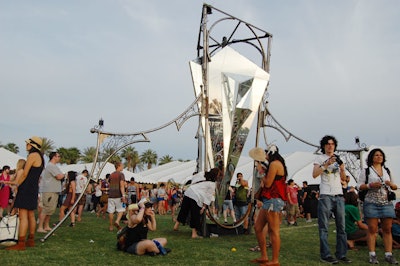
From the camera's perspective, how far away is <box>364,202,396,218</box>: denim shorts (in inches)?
225

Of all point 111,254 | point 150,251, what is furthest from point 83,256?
point 150,251

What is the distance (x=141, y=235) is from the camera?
6180mm

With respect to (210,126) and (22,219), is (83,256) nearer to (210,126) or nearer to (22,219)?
(22,219)

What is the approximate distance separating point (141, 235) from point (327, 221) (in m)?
2.85

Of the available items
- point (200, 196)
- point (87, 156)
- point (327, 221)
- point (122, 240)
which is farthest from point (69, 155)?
point (327, 221)

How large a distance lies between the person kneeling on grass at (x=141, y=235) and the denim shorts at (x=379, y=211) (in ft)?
10.2

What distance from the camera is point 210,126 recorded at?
9023 millimetres

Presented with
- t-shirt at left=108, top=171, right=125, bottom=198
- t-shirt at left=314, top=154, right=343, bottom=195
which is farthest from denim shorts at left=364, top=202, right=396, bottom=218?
t-shirt at left=108, top=171, right=125, bottom=198

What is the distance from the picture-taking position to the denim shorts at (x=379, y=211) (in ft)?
18.8

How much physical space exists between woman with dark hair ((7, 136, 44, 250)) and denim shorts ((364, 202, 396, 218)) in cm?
514

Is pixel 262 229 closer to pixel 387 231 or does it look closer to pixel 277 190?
pixel 277 190

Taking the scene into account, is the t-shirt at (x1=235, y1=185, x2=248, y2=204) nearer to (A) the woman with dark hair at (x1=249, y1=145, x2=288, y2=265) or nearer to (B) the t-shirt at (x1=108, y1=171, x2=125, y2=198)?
(B) the t-shirt at (x1=108, y1=171, x2=125, y2=198)

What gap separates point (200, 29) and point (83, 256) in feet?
19.9

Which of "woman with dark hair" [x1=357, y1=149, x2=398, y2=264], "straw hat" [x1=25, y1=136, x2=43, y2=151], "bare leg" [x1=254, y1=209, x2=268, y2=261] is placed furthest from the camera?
"straw hat" [x1=25, y1=136, x2=43, y2=151]
